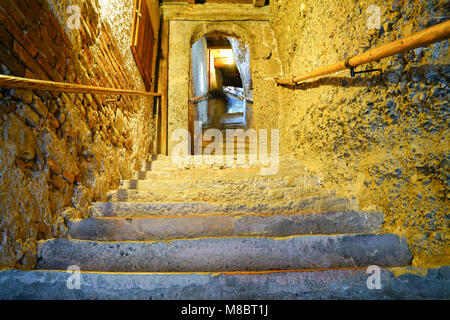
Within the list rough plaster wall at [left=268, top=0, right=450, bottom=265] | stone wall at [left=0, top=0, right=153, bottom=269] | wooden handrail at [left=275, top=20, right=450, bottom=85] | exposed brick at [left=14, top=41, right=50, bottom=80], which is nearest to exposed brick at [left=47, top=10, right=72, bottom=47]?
stone wall at [left=0, top=0, right=153, bottom=269]

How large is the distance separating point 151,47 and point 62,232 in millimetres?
3166

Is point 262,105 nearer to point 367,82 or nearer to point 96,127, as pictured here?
point 367,82

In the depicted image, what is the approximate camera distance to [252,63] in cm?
412

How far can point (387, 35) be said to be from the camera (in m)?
1.29

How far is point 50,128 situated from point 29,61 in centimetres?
33

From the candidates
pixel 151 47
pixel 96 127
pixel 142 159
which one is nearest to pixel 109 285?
pixel 96 127

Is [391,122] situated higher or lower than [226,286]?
higher

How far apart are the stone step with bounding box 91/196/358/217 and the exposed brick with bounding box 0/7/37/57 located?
97 cm

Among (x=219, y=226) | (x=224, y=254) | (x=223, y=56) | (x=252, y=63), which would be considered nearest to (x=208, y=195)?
(x=219, y=226)

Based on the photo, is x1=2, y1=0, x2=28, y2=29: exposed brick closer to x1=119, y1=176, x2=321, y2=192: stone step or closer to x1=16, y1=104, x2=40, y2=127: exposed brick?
x1=16, y1=104, x2=40, y2=127: exposed brick

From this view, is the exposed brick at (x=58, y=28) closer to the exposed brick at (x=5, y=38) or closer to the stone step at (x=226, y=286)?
the exposed brick at (x=5, y=38)

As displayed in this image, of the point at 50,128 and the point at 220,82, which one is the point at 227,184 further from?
the point at 220,82

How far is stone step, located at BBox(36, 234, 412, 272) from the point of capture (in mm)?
1064
